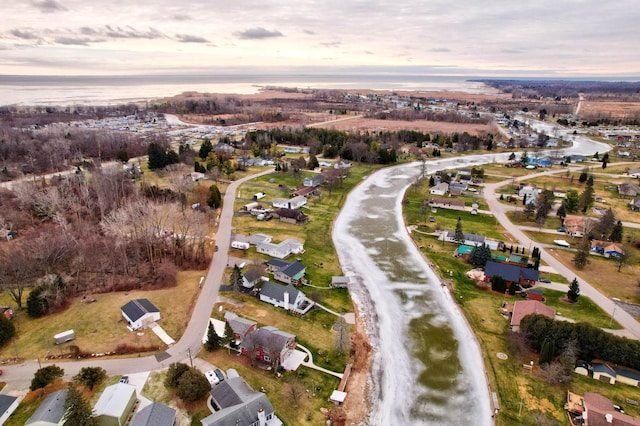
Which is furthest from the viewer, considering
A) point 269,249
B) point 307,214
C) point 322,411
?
point 307,214

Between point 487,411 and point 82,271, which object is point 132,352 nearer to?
point 82,271

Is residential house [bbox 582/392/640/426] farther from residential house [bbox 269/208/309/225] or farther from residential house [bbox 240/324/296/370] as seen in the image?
residential house [bbox 269/208/309/225]

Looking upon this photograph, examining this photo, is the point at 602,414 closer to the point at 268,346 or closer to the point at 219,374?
the point at 268,346

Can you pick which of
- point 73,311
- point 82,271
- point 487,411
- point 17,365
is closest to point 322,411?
point 487,411

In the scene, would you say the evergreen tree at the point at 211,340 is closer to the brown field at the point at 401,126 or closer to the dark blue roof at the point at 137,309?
the dark blue roof at the point at 137,309

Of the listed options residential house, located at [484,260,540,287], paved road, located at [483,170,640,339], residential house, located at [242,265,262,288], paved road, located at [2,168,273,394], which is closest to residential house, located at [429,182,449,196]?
paved road, located at [483,170,640,339]

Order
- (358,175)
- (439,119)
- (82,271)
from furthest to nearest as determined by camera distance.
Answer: (439,119), (358,175), (82,271)

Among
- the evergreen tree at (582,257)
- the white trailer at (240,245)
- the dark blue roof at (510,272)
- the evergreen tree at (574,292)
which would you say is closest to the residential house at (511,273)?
the dark blue roof at (510,272)

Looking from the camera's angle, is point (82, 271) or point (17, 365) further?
point (82, 271)
